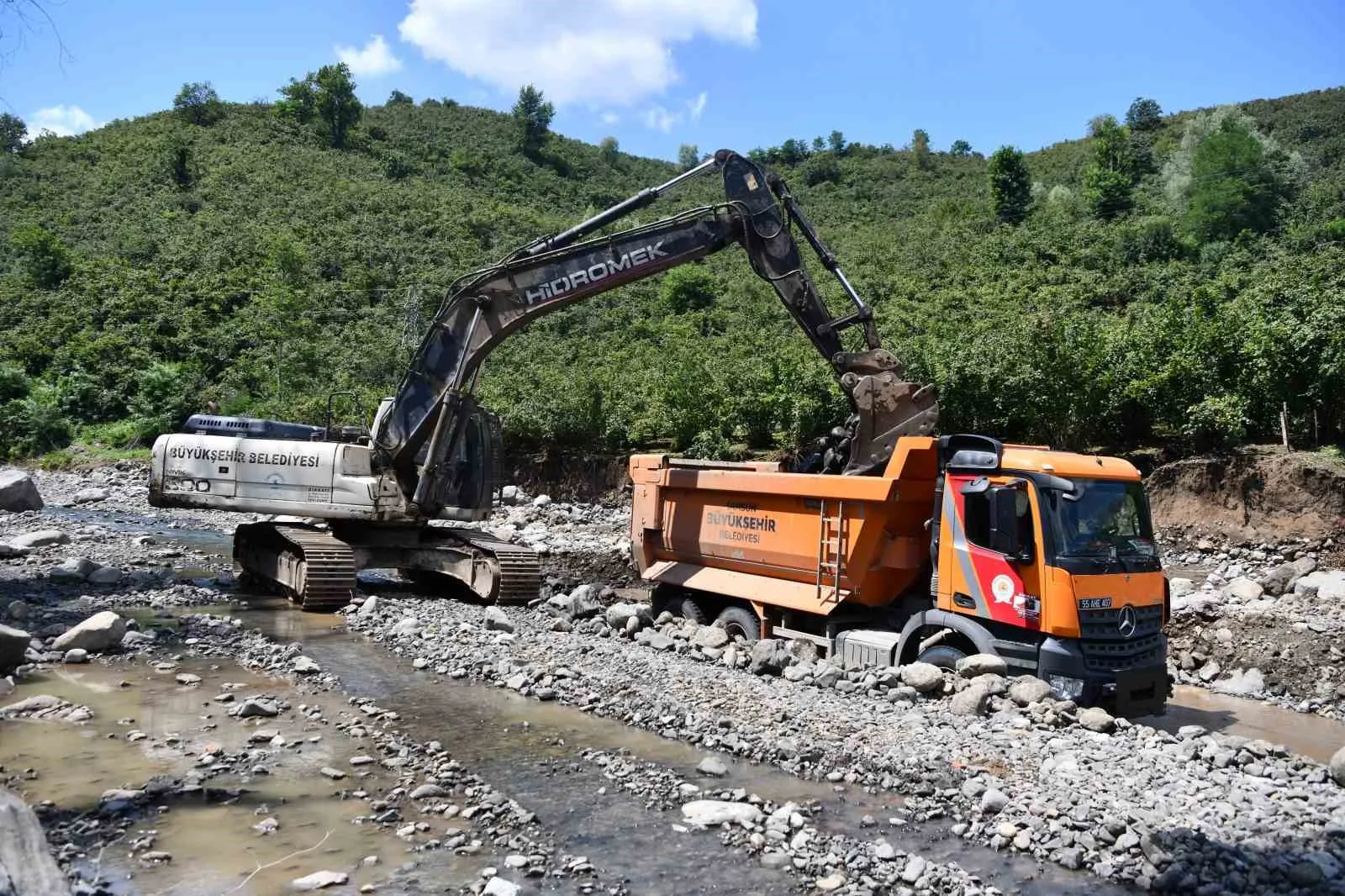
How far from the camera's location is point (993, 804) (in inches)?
236

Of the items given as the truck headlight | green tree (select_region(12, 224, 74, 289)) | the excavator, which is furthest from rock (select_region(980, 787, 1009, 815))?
green tree (select_region(12, 224, 74, 289))

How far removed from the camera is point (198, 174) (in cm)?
6384

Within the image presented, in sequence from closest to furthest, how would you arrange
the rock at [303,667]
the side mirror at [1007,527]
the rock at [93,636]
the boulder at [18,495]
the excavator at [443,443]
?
the side mirror at [1007,527], the rock at [303,667], the rock at [93,636], the excavator at [443,443], the boulder at [18,495]

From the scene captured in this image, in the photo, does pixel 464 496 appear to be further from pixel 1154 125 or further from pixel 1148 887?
pixel 1154 125

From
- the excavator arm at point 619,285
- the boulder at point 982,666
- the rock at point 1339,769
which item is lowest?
the rock at point 1339,769

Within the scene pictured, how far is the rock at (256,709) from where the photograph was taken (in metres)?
7.69

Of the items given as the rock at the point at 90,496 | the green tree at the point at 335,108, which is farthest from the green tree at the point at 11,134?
the rock at the point at 90,496

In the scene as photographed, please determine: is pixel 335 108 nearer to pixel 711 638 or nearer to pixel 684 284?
pixel 684 284

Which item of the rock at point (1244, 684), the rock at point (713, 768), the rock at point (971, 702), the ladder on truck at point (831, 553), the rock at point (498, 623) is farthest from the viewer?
the rock at point (498, 623)

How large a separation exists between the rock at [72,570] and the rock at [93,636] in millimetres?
4397

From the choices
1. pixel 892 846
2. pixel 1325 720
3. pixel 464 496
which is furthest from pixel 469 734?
pixel 1325 720

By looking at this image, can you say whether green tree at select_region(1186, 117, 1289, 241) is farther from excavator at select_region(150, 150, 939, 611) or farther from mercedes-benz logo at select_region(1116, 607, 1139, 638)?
mercedes-benz logo at select_region(1116, 607, 1139, 638)

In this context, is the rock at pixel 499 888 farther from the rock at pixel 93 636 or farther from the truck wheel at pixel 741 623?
the rock at pixel 93 636

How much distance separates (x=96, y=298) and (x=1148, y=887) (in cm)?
5022
